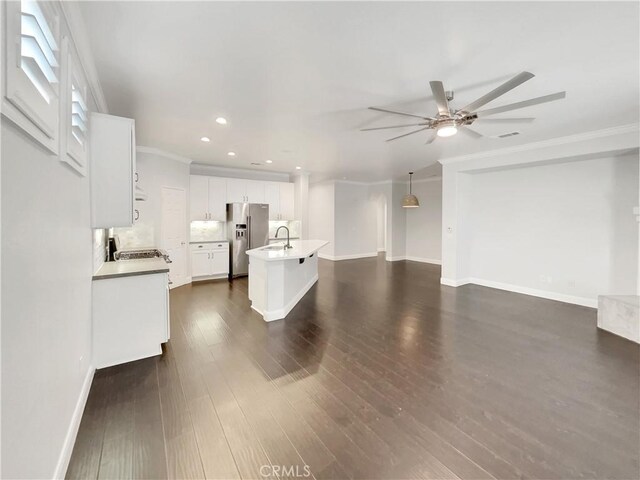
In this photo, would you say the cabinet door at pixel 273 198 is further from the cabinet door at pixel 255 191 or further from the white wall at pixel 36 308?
the white wall at pixel 36 308

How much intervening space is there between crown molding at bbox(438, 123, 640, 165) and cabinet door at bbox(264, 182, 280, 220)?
408cm

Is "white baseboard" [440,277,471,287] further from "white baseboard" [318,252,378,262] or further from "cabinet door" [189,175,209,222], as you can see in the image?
"cabinet door" [189,175,209,222]

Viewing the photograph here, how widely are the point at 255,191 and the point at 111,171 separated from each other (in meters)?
4.22

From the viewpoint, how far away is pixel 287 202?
7.12 m

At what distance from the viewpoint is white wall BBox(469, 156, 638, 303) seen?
13.0 ft

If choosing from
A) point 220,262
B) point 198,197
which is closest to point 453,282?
point 220,262

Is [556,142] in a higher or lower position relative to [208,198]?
higher

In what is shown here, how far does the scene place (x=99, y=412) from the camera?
1863 mm

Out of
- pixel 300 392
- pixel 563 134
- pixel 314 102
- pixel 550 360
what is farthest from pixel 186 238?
pixel 563 134

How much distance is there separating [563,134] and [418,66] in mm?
3168

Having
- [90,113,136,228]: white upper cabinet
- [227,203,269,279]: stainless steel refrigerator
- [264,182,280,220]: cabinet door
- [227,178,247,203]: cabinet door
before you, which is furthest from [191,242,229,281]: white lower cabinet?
[90,113,136,228]: white upper cabinet

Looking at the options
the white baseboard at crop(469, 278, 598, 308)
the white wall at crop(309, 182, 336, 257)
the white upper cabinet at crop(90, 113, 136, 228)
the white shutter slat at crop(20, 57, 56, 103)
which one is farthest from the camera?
the white wall at crop(309, 182, 336, 257)

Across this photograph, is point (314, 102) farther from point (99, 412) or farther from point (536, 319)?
point (536, 319)

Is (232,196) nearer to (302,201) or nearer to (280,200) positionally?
(280,200)
